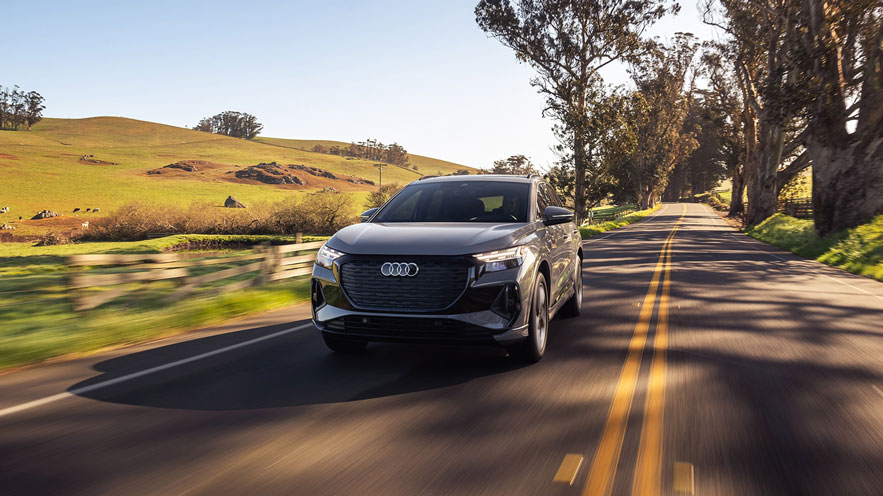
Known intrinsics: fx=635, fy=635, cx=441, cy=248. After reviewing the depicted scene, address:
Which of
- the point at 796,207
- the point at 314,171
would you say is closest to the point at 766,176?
the point at 796,207

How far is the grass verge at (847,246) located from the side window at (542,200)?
33.5 ft

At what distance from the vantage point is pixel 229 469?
3545mm

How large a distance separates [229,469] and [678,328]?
6065 mm

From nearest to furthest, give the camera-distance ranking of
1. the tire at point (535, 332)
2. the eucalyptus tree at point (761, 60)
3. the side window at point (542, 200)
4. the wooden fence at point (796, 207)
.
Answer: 1. the tire at point (535, 332)
2. the side window at point (542, 200)
3. the eucalyptus tree at point (761, 60)
4. the wooden fence at point (796, 207)

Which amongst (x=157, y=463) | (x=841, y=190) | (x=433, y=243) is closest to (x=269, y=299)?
(x=433, y=243)

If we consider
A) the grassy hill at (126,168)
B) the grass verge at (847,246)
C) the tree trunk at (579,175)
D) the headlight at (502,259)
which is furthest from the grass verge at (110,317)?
the grassy hill at (126,168)

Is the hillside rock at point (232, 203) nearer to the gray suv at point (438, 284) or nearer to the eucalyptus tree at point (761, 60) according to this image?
the eucalyptus tree at point (761, 60)

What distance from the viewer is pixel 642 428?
4.27 meters

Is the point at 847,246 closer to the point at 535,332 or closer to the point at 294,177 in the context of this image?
the point at 535,332

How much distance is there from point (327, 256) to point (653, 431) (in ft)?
10.3

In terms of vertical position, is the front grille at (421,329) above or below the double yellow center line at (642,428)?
above

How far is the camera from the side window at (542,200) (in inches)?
276

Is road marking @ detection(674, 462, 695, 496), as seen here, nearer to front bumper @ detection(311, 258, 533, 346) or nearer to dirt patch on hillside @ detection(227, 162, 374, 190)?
front bumper @ detection(311, 258, 533, 346)

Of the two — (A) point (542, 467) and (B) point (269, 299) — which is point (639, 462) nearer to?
(A) point (542, 467)
